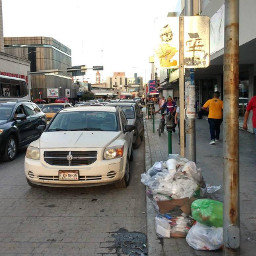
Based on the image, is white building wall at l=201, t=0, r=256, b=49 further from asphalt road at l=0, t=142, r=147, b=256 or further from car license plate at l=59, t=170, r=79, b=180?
car license plate at l=59, t=170, r=79, b=180

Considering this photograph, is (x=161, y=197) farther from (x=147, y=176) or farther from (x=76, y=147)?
(x=76, y=147)

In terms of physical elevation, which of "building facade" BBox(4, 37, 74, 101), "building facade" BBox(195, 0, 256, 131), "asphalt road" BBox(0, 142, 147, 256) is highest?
"building facade" BBox(4, 37, 74, 101)

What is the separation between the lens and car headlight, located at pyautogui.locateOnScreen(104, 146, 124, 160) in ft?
19.8

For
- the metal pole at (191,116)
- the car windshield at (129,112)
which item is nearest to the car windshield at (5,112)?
the car windshield at (129,112)

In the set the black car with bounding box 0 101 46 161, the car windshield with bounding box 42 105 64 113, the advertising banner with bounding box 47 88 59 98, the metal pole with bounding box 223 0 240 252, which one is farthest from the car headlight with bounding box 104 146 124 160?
the advertising banner with bounding box 47 88 59 98

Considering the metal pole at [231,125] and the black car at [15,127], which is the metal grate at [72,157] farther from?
the black car at [15,127]

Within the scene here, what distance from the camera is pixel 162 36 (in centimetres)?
584

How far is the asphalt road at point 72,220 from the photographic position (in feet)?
13.4

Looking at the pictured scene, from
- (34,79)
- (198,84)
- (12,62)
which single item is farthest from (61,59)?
(198,84)

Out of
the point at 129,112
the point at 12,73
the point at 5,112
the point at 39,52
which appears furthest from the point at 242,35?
the point at 39,52

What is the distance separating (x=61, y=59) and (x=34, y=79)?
2594 cm

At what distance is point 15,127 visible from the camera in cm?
984

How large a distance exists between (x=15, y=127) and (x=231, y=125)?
7.89m

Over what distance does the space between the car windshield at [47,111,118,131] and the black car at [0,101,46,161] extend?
2.39 metres
